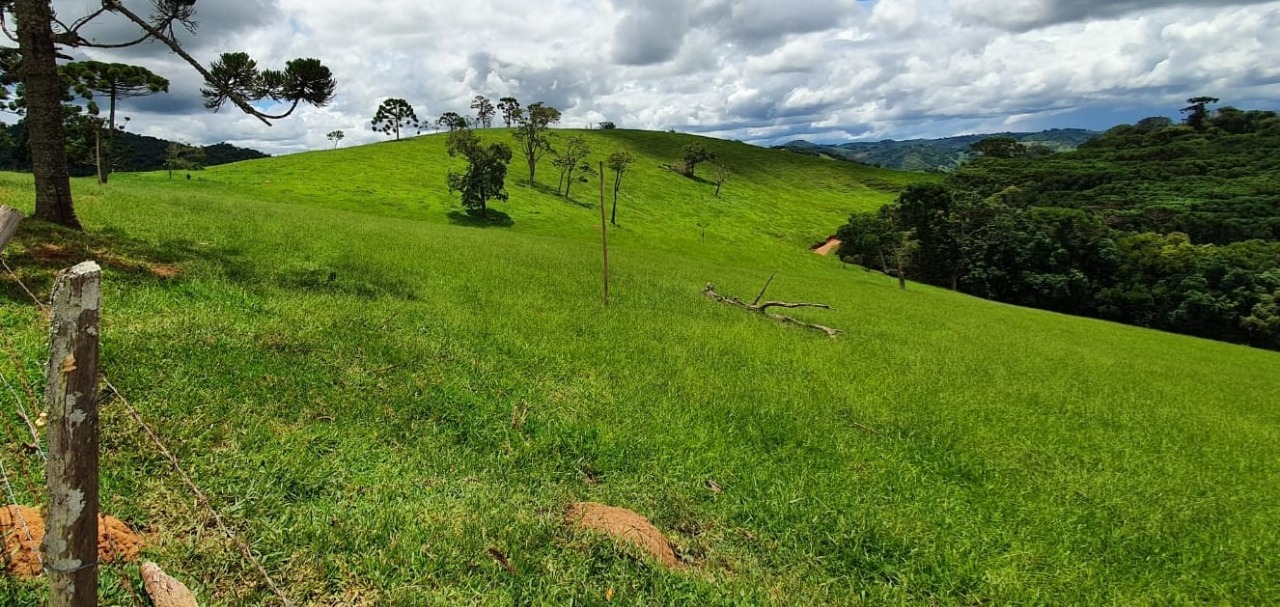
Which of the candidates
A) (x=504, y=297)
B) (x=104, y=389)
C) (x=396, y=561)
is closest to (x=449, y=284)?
(x=504, y=297)

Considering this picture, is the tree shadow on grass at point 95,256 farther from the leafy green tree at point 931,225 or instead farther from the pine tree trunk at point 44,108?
the leafy green tree at point 931,225

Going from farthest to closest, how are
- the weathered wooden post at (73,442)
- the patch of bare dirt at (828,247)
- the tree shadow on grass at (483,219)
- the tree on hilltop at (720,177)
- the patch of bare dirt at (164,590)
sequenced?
the tree on hilltop at (720,177) → the patch of bare dirt at (828,247) → the tree shadow on grass at (483,219) → the patch of bare dirt at (164,590) → the weathered wooden post at (73,442)

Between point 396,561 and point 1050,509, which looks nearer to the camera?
point 396,561

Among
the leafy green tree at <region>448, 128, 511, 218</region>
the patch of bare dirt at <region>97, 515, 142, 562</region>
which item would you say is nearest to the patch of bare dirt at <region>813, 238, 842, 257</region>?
the leafy green tree at <region>448, 128, 511, 218</region>

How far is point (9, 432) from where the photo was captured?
558cm

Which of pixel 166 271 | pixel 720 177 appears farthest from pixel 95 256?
pixel 720 177

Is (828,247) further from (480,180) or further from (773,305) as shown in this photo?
(773,305)

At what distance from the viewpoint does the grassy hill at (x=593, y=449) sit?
18.4ft

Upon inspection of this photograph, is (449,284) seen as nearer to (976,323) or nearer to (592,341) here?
(592,341)

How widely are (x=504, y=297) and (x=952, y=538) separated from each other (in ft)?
42.5

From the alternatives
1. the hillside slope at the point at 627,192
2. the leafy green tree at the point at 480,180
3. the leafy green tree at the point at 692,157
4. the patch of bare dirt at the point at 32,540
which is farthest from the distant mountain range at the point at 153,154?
the patch of bare dirt at the point at 32,540

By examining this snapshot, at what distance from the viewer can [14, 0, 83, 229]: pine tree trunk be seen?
1141cm

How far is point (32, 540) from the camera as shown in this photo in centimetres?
408

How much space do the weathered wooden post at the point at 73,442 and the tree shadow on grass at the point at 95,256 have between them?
8.98m
